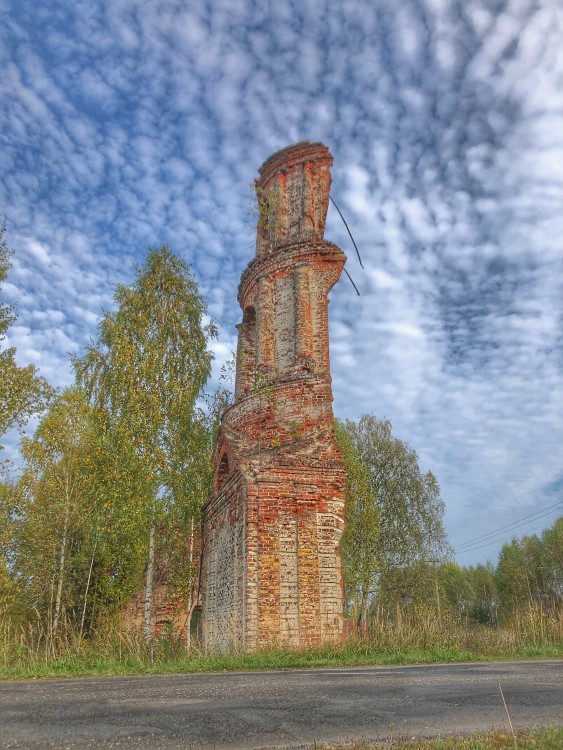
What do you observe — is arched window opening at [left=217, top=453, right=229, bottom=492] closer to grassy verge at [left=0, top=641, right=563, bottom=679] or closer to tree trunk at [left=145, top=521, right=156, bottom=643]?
tree trunk at [left=145, top=521, right=156, bottom=643]

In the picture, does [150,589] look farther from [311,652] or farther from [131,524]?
[311,652]

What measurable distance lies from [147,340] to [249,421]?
3483 mm

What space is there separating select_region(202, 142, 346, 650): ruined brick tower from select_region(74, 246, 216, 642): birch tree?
1.10m

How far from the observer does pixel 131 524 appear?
1211 centimetres

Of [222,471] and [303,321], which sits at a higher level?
[303,321]

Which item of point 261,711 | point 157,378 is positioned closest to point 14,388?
point 157,378

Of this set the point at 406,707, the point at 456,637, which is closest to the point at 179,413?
the point at 456,637

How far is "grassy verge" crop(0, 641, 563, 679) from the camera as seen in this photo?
26.5 feet

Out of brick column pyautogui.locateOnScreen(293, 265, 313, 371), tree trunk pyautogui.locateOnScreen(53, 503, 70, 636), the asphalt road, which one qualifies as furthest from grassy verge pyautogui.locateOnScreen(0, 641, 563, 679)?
brick column pyautogui.locateOnScreen(293, 265, 313, 371)

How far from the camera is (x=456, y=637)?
1098 cm

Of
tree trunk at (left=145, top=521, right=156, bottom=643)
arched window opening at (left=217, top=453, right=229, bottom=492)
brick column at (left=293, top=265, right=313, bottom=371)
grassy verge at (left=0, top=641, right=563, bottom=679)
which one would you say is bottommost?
grassy verge at (left=0, top=641, right=563, bottom=679)

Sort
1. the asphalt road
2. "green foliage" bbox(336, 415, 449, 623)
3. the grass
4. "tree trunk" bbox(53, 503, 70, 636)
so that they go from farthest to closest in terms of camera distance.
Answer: "green foliage" bbox(336, 415, 449, 623), "tree trunk" bbox(53, 503, 70, 636), the grass, the asphalt road

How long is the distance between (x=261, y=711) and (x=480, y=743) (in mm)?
1511

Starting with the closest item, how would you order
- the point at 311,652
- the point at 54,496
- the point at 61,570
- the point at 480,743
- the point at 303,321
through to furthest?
the point at 480,743 < the point at 311,652 < the point at 303,321 < the point at 61,570 < the point at 54,496
